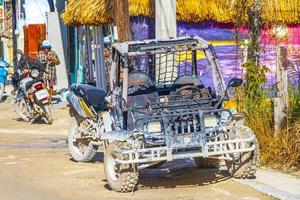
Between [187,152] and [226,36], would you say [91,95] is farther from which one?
[226,36]

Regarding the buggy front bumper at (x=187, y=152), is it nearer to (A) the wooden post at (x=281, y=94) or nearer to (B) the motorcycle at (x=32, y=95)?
(A) the wooden post at (x=281, y=94)

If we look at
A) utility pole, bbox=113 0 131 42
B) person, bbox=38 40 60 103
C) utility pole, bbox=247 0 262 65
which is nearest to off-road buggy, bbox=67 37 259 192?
utility pole, bbox=247 0 262 65

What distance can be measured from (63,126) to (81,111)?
520 centimetres

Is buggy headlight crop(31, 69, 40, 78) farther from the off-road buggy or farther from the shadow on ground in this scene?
the off-road buggy

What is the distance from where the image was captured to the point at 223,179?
9.25 meters

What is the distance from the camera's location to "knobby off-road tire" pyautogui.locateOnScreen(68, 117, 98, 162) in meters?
10.9

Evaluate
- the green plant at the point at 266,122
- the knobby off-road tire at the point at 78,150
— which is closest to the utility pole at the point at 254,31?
the green plant at the point at 266,122

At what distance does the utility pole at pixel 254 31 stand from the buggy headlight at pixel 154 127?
9.46 ft

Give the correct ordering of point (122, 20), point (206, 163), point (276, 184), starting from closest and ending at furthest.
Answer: point (276, 184) < point (206, 163) < point (122, 20)

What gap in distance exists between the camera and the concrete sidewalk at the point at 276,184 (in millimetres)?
8141

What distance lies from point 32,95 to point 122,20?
4349 millimetres

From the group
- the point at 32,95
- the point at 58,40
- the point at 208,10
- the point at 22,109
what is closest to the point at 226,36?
the point at 208,10

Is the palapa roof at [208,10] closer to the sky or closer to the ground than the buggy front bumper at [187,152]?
closer to the sky

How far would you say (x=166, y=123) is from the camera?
8.48m
